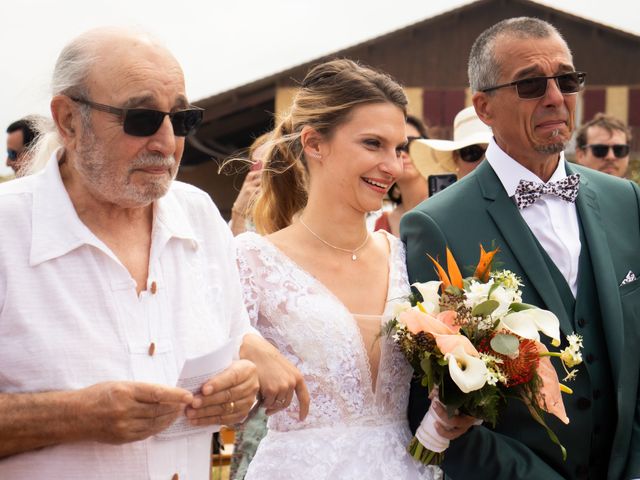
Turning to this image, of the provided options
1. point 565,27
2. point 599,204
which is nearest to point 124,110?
point 599,204

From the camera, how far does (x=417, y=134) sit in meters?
6.84

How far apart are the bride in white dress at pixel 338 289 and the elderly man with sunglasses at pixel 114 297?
54 cm

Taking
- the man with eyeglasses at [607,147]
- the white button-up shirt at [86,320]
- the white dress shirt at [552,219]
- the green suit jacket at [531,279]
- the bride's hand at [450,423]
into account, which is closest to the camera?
the white button-up shirt at [86,320]

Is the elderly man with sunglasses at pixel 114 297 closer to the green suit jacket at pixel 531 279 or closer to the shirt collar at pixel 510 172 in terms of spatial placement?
the green suit jacket at pixel 531 279

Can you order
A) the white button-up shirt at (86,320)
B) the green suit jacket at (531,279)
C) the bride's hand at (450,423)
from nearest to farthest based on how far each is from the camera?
the white button-up shirt at (86,320) < the bride's hand at (450,423) < the green suit jacket at (531,279)

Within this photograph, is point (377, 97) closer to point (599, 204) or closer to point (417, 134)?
point (599, 204)

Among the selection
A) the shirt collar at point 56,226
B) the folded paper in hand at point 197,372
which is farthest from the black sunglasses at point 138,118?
the folded paper in hand at point 197,372

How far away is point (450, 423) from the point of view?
349 centimetres

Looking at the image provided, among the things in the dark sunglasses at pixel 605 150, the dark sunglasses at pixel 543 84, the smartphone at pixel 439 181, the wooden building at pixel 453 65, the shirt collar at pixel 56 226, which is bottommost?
the wooden building at pixel 453 65

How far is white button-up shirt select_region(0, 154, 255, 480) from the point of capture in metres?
2.74

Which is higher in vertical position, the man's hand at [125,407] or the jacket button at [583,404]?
the man's hand at [125,407]

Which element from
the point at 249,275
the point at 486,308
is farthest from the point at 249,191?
the point at 486,308

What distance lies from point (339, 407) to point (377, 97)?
4.51 ft

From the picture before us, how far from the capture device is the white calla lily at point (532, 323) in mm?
3344
